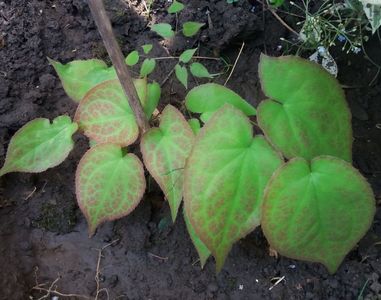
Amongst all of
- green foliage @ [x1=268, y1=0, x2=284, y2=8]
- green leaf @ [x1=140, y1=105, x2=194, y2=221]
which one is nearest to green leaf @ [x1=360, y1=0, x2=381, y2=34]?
green foliage @ [x1=268, y1=0, x2=284, y2=8]

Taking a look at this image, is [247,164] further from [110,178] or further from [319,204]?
[110,178]

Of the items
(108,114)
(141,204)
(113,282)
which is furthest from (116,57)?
(113,282)

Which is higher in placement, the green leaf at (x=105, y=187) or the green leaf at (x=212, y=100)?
the green leaf at (x=212, y=100)

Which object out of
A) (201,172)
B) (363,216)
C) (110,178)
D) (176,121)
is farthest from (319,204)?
(110,178)

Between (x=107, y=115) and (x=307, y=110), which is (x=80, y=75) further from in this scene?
(x=307, y=110)

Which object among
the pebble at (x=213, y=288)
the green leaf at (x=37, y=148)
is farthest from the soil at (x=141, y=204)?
the green leaf at (x=37, y=148)

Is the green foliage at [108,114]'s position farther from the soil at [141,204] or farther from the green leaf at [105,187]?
the soil at [141,204]
